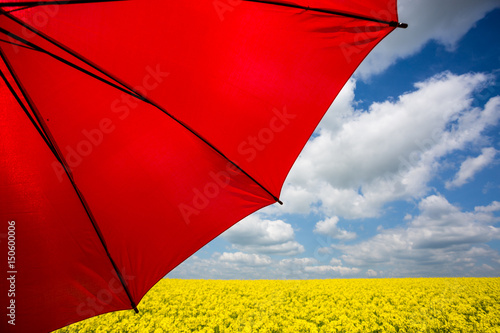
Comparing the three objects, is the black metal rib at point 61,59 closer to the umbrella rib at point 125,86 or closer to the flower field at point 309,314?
the umbrella rib at point 125,86

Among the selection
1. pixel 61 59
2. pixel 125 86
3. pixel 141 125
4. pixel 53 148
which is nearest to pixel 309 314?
pixel 141 125

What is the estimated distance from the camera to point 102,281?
2.85 meters

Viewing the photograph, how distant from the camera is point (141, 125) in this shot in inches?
101

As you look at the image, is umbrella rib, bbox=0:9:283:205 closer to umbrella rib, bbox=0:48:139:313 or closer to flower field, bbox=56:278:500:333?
umbrella rib, bbox=0:48:139:313

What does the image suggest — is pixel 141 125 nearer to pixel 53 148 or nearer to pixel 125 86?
pixel 125 86

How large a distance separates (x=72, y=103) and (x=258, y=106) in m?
1.57

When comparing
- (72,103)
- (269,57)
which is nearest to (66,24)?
(72,103)

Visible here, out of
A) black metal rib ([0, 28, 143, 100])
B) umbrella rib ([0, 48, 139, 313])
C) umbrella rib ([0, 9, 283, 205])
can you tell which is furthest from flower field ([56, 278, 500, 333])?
black metal rib ([0, 28, 143, 100])

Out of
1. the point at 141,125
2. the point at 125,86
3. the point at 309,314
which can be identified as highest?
the point at 125,86

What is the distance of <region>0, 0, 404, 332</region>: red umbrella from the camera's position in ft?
7.50

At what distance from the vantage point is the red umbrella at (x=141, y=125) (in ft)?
7.50

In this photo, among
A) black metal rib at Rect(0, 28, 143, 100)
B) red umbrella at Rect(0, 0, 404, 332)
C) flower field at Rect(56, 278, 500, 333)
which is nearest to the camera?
black metal rib at Rect(0, 28, 143, 100)

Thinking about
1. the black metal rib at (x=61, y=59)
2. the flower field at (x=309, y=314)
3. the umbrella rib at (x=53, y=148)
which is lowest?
the flower field at (x=309, y=314)

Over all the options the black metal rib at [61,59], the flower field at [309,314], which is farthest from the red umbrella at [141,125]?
the flower field at [309,314]
